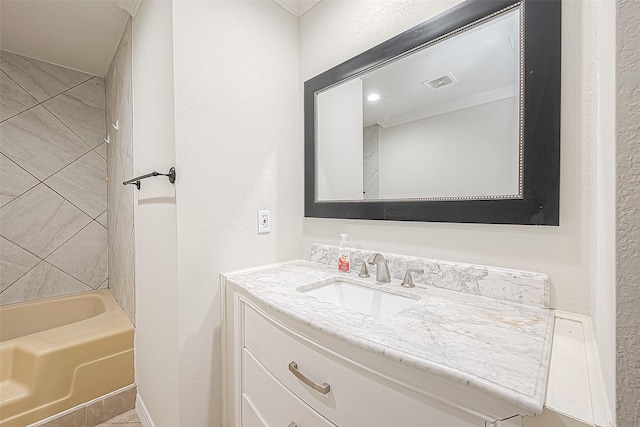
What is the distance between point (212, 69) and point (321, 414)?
51.6 inches

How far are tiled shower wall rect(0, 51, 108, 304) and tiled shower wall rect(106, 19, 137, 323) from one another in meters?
0.14

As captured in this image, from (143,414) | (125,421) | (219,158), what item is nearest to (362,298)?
(219,158)

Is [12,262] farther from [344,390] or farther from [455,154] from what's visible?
[455,154]

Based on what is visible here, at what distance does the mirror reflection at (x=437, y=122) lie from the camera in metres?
0.81

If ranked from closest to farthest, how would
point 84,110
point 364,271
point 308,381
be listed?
point 308,381
point 364,271
point 84,110

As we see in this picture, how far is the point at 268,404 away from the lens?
86cm

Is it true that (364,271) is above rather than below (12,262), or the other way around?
above

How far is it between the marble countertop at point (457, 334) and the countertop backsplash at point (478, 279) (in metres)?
0.02

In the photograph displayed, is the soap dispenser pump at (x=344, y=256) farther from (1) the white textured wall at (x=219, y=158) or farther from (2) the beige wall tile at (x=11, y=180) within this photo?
(2) the beige wall tile at (x=11, y=180)

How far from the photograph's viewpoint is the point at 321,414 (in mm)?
668

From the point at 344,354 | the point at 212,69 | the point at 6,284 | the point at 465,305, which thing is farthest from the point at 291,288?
the point at 6,284

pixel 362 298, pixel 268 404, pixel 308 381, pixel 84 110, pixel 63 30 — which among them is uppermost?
pixel 63 30

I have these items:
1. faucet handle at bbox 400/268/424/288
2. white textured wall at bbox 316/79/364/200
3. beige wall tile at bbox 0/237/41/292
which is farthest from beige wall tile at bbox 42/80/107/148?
faucet handle at bbox 400/268/424/288

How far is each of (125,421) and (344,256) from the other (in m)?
1.57
